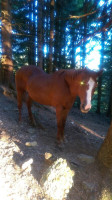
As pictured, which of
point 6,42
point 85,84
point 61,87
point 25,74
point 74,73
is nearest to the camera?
point 85,84

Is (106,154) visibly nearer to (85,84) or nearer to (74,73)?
(85,84)

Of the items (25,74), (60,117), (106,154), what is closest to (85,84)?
(60,117)

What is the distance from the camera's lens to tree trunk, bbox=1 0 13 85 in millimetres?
6820

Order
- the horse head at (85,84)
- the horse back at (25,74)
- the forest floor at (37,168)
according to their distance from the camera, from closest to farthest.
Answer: the forest floor at (37,168) → the horse head at (85,84) → the horse back at (25,74)

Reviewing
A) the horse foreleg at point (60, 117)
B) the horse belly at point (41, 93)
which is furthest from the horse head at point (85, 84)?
the horse belly at point (41, 93)

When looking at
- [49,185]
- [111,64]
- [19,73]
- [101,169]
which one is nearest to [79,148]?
[101,169]

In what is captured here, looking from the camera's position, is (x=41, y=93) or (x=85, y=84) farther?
(x=41, y=93)

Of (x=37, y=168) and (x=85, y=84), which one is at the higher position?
(x=85, y=84)

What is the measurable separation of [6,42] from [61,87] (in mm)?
5144

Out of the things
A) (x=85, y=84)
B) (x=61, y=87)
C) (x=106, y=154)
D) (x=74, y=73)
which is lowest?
(x=106, y=154)

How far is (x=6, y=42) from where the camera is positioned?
703cm

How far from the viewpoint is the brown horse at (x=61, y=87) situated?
111 inches

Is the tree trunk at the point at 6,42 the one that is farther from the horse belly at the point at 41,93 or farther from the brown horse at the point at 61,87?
the horse belly at the point at 41,93

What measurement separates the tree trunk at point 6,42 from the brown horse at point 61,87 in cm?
272
